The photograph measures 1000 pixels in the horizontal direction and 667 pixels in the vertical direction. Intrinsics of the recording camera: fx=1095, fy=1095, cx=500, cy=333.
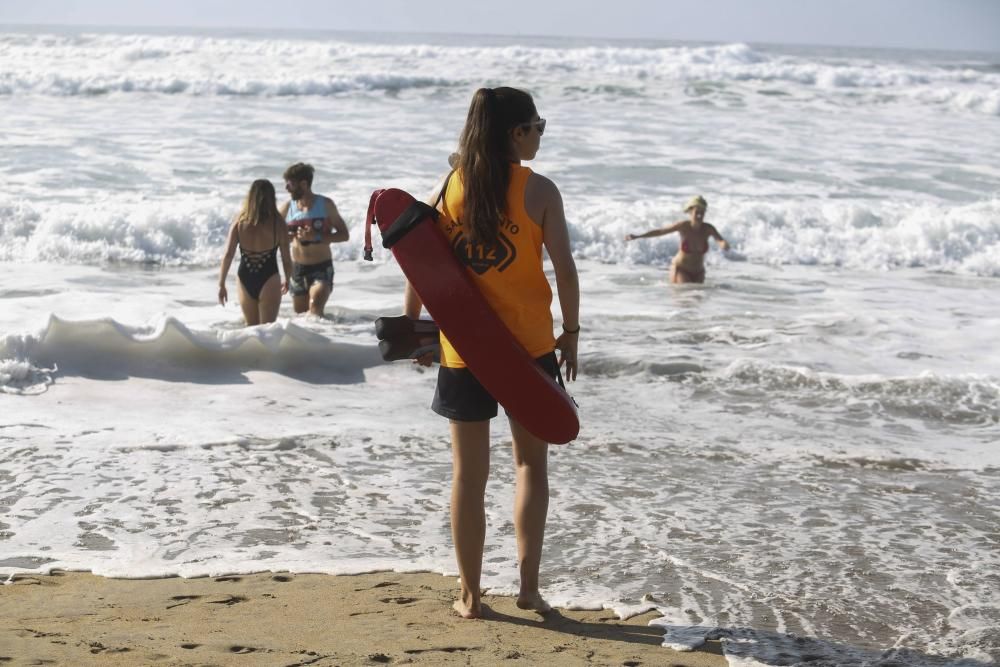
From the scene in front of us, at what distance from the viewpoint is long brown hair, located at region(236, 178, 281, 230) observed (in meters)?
7.74

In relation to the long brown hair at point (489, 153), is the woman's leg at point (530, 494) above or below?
below

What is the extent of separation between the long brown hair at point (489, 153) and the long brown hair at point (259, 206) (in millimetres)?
4892

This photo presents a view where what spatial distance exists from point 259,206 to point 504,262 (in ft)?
16.4

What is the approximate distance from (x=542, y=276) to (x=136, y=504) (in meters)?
2.34

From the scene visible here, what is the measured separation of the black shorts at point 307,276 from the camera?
8484mm

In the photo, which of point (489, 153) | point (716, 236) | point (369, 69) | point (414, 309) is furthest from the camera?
point (369, 69)

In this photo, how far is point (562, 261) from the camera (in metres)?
3.14

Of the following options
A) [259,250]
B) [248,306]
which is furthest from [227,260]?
[248,306]

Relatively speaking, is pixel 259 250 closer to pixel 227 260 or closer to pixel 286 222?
pixel 227 260

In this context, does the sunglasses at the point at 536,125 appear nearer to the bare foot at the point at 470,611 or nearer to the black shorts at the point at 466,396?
the black shorts at the point at 466,396

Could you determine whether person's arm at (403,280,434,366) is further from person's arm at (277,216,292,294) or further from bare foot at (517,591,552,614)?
person's arm at (277,216,292,294)

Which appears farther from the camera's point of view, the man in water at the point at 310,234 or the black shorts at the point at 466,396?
the man in water at the point at 310,234

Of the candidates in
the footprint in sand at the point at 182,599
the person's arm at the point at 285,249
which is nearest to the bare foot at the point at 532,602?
the footprint in sand at the point at 182,599

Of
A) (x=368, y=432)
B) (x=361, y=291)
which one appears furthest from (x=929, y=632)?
(x=361, y=291)
